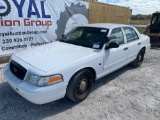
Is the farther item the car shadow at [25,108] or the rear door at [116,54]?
the rear door at [116,54]

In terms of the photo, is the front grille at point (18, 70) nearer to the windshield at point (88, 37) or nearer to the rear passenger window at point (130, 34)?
the windshield at point (88, 37)

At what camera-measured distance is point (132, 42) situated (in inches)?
194

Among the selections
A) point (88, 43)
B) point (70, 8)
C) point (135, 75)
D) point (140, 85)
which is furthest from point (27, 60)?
point (70, 8)

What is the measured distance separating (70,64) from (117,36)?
1.98m

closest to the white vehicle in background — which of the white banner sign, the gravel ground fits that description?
the gravel ground

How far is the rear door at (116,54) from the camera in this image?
3840 mm

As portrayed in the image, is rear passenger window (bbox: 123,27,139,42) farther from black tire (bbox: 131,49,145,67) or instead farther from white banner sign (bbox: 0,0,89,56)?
white banner sign (bbox: 0,0,89,56)

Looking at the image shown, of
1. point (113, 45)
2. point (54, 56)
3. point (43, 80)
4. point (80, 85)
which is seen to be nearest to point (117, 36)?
point (113, 45)

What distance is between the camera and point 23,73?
113 inches

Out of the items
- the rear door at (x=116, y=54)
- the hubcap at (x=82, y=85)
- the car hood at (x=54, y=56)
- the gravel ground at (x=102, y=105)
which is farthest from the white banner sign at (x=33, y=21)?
the hubcap at (x=82, y=85)

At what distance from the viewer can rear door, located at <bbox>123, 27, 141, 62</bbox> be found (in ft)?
15.6

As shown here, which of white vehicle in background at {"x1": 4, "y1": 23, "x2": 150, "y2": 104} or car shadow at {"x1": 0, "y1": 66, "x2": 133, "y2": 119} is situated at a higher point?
white vehicle in background at {"x1": 4, "y1": 23, "x2": 150, "y2": 104}

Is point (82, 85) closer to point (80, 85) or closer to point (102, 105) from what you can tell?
point (80, 85)

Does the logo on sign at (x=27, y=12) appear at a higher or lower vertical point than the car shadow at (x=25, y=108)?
higher
